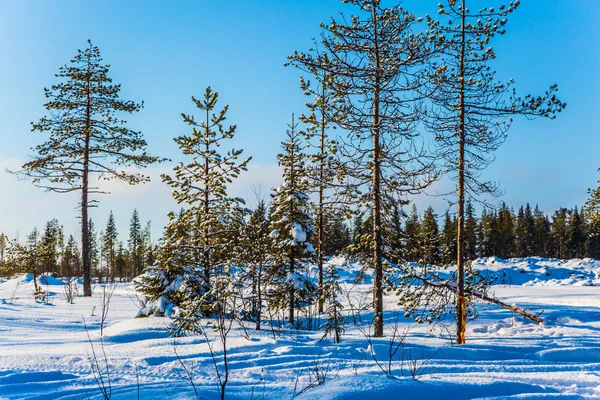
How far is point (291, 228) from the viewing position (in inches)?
490

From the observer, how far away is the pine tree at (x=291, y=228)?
12.2 m

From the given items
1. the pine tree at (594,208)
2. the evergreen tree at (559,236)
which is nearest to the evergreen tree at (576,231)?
the evergreen tree at (559,236)

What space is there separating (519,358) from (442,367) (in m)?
1.87

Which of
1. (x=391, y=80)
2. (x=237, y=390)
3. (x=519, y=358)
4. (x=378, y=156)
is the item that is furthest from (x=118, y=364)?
(x=391, y=80)

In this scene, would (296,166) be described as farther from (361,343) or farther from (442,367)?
(442,367)

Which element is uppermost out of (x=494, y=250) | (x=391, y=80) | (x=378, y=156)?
(x=391, y=80)

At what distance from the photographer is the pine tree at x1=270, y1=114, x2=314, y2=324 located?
12219mm

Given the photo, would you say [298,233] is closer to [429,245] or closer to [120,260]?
[429,245]

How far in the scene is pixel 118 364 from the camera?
18.1 ft

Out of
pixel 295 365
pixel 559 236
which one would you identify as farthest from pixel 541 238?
pixel 295 365

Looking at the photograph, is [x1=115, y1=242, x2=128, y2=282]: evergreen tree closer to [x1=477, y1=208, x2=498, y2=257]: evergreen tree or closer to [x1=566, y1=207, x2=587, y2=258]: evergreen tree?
[x1=477, y1=208, x2=498, y2=257]: evergreen tree

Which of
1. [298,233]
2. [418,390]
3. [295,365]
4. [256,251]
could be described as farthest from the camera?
[298,233]

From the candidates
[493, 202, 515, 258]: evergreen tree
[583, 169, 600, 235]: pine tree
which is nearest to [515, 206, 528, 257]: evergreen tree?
[493, 202, 515, 258]: evergreen tree

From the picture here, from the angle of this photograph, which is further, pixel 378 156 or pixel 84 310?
pixel 84 310
